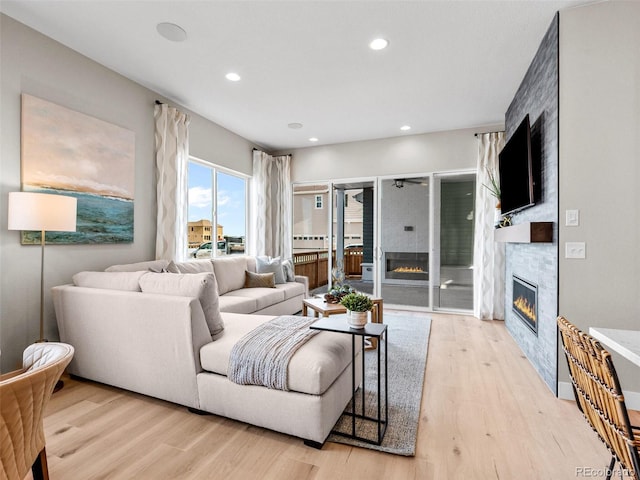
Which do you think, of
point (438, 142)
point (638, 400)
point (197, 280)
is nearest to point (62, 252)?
point (197, 280)

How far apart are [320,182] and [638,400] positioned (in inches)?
188

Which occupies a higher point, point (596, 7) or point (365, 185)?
point (596, 7)

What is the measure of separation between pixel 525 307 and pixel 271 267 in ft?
10.5

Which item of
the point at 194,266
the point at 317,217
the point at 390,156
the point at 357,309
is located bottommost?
the point at 357,309

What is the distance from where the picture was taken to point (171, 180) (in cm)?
385

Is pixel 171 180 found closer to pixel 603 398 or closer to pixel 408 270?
pixel 408 270

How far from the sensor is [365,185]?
566 cm

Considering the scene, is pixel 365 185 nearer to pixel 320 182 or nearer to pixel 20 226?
pixel 320 182

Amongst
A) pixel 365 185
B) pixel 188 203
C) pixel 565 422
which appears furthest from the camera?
pixel 365 185

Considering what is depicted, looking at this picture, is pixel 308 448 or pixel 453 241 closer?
pixel 308 448

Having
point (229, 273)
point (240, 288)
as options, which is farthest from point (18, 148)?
point (240, 288)

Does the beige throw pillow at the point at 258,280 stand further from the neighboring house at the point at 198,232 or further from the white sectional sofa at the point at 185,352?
the white sectional sofa at the point at 185,352

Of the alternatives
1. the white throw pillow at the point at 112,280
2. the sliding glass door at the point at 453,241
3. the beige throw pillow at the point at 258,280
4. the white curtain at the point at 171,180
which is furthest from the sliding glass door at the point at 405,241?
the white throw pillow at the point at 112,280

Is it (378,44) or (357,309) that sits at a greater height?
(378,44)
